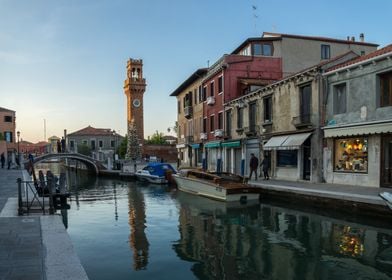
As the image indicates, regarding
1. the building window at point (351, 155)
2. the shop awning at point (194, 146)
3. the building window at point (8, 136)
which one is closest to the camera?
the building window at point (351, 155)

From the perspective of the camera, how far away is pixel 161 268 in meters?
8.21

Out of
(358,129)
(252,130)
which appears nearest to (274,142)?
(252,130)

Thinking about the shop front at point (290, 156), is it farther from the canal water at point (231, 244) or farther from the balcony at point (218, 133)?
the balcony at point (218, 133)

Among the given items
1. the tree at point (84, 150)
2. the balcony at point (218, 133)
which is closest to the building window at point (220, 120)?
the balcony at point (218, 133)

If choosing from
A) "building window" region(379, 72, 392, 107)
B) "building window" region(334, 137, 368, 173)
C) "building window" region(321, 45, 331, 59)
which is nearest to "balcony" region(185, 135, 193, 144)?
"building window" region(321, 45, 331, 59)

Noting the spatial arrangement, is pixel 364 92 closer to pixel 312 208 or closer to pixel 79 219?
pixel 312 208

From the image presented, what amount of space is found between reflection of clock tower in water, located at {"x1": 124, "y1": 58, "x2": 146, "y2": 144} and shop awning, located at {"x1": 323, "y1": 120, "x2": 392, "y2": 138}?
49802 millimetres

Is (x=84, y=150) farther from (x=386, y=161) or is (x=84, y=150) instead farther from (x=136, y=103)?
(x=386, y=161)

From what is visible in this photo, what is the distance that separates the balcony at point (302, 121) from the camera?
63.5 feet

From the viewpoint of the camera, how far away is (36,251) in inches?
241

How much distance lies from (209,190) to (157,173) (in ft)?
37.5

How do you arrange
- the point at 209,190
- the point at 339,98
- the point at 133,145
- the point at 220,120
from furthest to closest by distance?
the point at 133,145, the point at 220,120, the point at 209,190, the point at 339,98

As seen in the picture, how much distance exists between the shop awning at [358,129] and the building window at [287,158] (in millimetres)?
3092

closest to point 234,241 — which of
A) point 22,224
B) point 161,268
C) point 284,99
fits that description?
point 161,268
